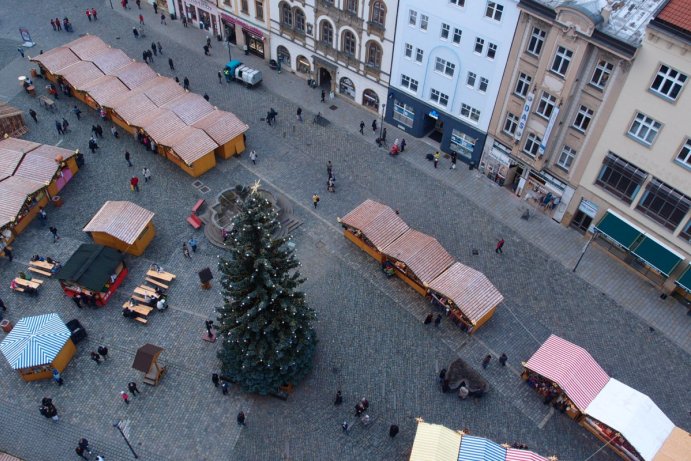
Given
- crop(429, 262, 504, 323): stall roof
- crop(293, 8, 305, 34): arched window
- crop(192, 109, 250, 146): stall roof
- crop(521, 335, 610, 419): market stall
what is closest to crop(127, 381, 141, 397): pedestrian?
crop(429, 262, 504, 323): stall roof

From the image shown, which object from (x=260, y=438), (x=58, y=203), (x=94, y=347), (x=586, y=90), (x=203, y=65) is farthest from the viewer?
(x=203, y=65)

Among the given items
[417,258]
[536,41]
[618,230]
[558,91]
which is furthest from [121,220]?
[618,230]

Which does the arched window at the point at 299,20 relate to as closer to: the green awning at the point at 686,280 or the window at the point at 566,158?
the window at the point at 566,158

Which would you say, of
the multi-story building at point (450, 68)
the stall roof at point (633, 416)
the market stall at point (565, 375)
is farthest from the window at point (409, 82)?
the stall roof at point (633, 416)

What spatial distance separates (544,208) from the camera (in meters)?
45.9

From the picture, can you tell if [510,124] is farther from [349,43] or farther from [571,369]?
[571,369]

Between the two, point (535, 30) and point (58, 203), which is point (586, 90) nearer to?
point (535, 30)

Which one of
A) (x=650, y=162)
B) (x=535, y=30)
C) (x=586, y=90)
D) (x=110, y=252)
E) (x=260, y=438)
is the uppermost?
(x=535, y=30)

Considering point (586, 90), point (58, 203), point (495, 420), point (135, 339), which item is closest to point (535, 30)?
point (586, 90)

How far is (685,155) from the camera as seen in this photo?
3597 centimetres

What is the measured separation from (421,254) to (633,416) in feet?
51.3

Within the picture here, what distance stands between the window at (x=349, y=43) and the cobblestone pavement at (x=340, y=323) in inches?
238

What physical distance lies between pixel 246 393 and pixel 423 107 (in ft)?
92.8

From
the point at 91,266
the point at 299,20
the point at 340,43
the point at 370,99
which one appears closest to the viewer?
the point at 91,266
